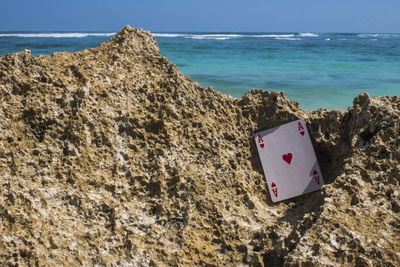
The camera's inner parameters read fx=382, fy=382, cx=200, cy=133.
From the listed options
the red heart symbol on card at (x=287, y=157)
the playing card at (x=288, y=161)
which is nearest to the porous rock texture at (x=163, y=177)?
the playing card at (x=288, y=161)

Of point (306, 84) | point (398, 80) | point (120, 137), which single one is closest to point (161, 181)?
point (120, 137)

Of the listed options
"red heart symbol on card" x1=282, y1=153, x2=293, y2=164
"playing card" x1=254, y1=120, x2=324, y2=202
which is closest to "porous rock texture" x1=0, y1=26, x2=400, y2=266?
"playing card" x1=254, y1=120, x2=324, y2=202

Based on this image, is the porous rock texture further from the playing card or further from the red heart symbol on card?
the red heart symbol on card

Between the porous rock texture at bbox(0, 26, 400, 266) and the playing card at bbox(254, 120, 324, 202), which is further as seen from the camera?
the playing card at bbox(254, 120, 324, 202)

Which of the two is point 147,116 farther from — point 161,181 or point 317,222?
point 317,222

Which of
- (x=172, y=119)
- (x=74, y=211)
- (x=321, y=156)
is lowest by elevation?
(x=74, y=211)

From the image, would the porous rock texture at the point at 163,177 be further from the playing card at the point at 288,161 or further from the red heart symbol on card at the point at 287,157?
the red heart symbol on card at the point at 287,157
